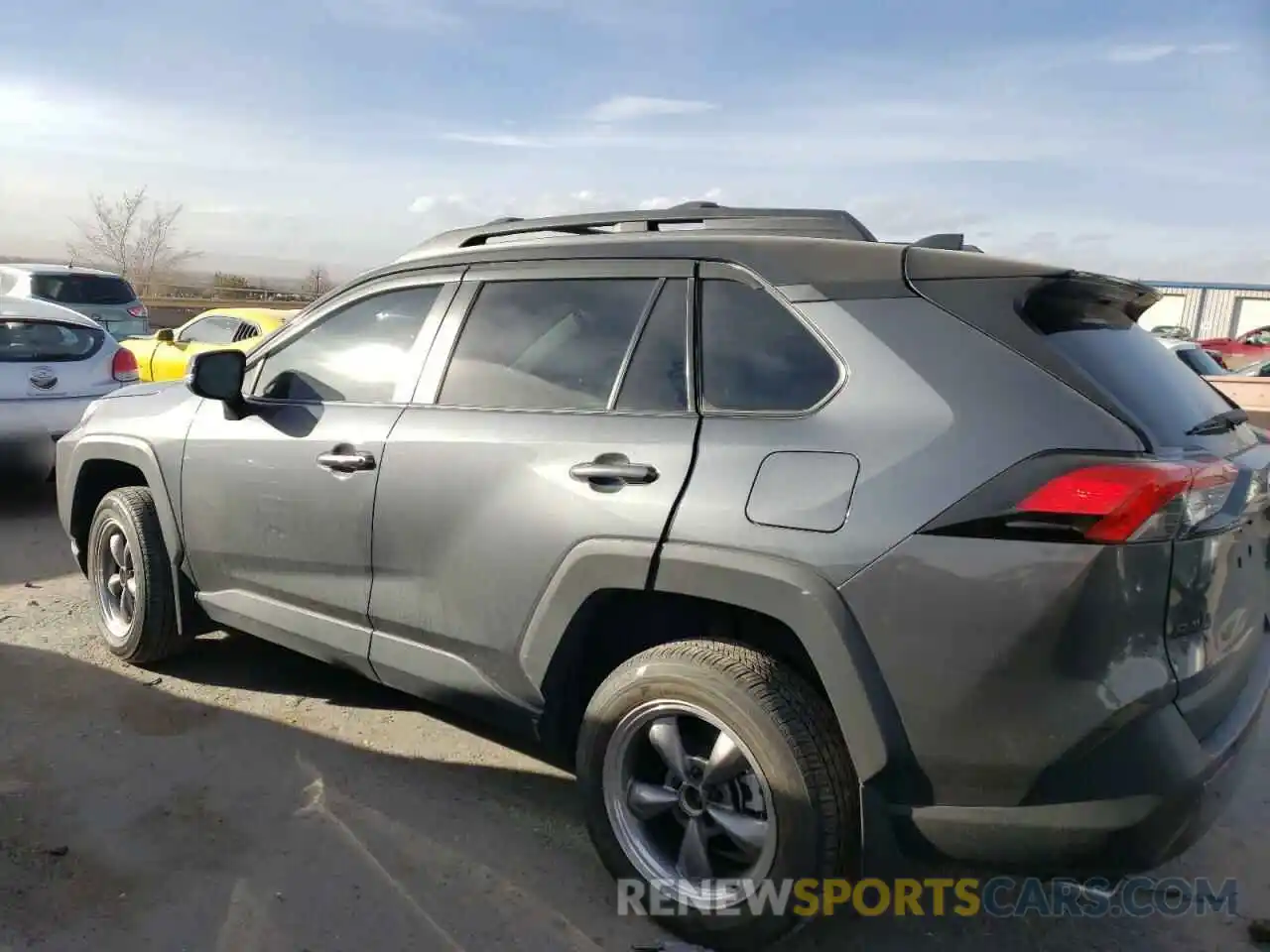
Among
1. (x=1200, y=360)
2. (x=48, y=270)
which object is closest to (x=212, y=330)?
(x=48, y=270)

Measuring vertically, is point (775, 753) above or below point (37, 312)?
below

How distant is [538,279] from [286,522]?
1.25 metres

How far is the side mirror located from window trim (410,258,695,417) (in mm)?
872

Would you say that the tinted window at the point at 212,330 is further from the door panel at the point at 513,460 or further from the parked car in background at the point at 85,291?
the door panel at the point at 513,460

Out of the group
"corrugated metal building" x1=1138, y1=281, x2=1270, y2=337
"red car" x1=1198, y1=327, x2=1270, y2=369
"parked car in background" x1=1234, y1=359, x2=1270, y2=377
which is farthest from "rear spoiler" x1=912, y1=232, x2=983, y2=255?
"corrugated metal building" x1=1138, y1=281, x2=1270, y2=337

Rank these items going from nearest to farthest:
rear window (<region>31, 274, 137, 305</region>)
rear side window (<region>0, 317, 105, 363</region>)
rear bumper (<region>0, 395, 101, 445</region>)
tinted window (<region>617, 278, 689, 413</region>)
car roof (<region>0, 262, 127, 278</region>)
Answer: tinted window (<region>617, 278, 689, 413</region>) → rear bumper (<region>0, 395, 101, 445</region>) → rear side window (<region>0, 317, 105, 363</region>) → rear window (<region>31, 274, 137, 305</region>) → car roof (<region>0, 262, 127, 278</region>)

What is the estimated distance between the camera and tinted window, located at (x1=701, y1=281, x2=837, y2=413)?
8.07 feet

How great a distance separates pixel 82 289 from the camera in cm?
1368

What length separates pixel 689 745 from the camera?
2.63 m

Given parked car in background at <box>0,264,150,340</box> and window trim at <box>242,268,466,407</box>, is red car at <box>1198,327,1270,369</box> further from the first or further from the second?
window trim at <box>242,268,466,407</box>

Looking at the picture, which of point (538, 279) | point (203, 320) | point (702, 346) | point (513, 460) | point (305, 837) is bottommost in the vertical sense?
point (305, 837)

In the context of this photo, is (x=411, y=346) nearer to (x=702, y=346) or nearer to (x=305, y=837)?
(x=702, y=346)

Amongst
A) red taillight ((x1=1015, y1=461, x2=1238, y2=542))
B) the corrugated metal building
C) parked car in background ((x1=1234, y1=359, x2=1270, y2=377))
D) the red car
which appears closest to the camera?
red taillight ((x1=1015, y1=461, x2=1238, y2=542))

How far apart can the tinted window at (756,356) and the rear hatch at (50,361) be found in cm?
590
